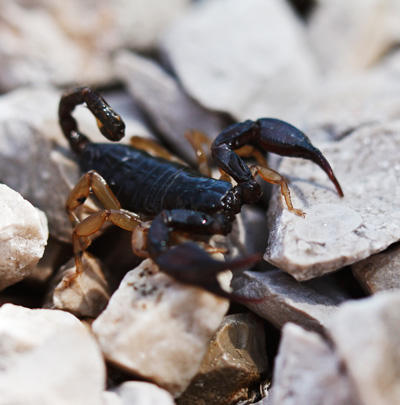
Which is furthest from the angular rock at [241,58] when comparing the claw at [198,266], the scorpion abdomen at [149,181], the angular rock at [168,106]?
the claw at [198,266]

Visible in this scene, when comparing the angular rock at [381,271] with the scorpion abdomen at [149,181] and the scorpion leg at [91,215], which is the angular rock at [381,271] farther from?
the scorpion leg at [91,215]

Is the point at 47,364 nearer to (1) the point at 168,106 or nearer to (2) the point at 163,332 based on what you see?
(2) the point at 163,332

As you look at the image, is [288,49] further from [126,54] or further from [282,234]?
[282,234]

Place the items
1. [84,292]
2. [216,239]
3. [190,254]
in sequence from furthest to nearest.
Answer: [216,239] < [84,292] < [190,254]

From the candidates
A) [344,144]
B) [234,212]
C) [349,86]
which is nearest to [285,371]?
[234,212]

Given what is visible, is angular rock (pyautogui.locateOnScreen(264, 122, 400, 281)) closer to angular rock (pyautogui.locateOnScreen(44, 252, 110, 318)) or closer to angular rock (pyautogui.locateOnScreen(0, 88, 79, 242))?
angular rock (pyautogui.locateOnScreen(44, 252, 110, 318))

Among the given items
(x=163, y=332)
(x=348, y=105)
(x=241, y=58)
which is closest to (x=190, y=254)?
(x=163, y=332)
